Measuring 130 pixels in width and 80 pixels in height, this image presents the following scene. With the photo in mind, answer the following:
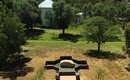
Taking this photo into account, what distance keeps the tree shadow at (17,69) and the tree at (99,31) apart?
865 centimetres

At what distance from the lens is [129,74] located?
39.6 metres

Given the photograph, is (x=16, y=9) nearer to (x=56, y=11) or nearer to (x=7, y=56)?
(x=56, y=11)

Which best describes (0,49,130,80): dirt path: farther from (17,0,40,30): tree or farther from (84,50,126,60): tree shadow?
(17,0,40,30): tree

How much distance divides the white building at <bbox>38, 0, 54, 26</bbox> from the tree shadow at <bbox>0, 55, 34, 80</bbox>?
1919 centimetres

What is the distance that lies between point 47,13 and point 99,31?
18.2 meters

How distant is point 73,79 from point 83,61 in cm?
613

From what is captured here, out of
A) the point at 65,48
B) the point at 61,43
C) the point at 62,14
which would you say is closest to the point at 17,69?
the point at 65,48

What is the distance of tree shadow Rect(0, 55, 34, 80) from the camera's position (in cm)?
3950

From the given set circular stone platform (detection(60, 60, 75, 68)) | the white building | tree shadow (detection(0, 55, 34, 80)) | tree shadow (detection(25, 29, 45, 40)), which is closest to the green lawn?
tree shadow (detection(25, 29, 45, 40))

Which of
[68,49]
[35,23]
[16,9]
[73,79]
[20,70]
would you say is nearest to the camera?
[73,79]

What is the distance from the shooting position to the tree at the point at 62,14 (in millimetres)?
60344

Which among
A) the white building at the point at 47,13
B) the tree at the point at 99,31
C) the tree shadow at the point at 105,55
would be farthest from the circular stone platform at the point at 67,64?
the white building at the point at 47,13

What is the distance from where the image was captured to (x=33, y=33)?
61.0m

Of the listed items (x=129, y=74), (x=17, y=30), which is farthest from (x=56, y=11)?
(x=129, y=74)
